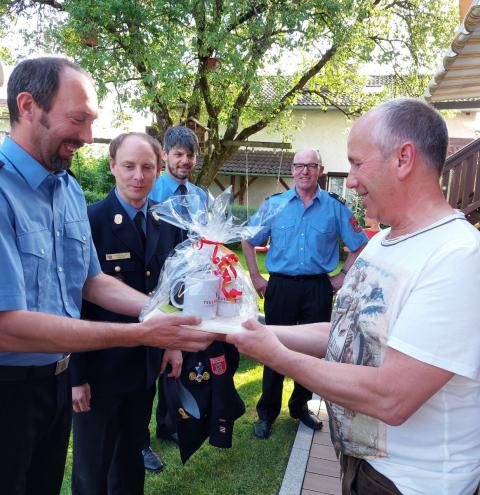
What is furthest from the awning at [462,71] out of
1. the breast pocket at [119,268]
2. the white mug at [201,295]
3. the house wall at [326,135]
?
the house wall at [326,135]

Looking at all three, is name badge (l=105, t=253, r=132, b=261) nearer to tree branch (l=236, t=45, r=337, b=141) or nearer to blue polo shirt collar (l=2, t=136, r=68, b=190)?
blue polo shirt collar (l=2, t=136, r=68, b=190)

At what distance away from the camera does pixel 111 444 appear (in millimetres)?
2512

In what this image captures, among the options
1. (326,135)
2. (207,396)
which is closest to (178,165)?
(207,396)

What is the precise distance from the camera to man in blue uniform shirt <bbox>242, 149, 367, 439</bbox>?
13.5ft

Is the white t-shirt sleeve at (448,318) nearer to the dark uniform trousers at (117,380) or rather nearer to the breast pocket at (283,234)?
the dark uniform trousers at (117,380)

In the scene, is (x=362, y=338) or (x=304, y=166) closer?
(x=362, y=338)

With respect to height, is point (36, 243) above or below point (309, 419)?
above

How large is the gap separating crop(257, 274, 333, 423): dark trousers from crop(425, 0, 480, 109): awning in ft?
6.87

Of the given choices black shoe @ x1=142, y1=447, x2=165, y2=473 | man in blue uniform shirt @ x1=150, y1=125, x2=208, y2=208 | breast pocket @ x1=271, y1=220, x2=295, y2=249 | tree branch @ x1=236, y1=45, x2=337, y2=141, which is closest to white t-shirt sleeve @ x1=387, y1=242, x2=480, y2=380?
black shoe @ x1=142, y1=447, x2=165, y2=473

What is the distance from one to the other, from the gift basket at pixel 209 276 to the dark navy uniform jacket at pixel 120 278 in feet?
1.83

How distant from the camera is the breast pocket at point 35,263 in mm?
1783

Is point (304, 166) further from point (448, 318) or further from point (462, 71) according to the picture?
point (448, 318)

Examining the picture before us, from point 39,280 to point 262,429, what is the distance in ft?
9.27

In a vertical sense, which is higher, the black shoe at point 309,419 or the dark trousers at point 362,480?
the dark trousers at point 362,480
